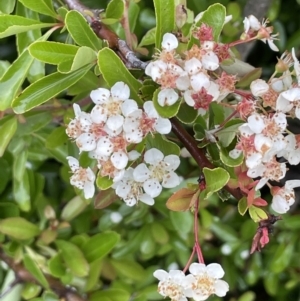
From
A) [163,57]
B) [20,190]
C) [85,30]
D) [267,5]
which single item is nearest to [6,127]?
[20,190]

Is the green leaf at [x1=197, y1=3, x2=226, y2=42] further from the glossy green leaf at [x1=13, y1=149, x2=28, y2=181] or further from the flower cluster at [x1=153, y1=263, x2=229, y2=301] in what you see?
the glossy green leaf at [x1=13, y1=149, x2=28, y2=181]

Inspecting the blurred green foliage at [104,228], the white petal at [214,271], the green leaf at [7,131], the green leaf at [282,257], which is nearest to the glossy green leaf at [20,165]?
the blurred green foliage at [104,228]

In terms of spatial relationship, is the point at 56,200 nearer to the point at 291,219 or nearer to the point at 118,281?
the point at 118,281

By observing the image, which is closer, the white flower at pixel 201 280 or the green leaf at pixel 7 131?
the white flower at pixel 201 280

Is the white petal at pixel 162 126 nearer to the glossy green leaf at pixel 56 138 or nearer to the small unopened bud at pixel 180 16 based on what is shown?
the small unopened bud at pixel 180 16

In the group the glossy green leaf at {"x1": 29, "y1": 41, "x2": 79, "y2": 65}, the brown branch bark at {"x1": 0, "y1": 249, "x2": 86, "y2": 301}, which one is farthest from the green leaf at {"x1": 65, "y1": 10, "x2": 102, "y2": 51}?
the brown branch bark at {"x1": 0, "y1": 249, "x2": 86, "y2": 301}

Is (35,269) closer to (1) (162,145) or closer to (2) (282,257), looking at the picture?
(1) (162,145)
